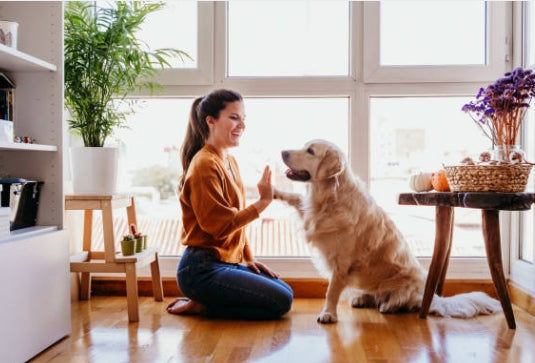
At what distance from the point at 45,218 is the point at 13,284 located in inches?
15.9

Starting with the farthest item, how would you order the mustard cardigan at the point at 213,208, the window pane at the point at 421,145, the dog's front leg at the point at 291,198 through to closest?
the window pane at the point at 421,145 < the dog's front leg at the point at 291,198 < the mustard cardigan at the point at 213,208

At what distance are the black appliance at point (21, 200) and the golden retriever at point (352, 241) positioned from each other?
110 centimetres

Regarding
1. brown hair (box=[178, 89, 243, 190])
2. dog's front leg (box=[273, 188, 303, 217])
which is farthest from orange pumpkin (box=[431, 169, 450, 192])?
brown hair (box=[178, 89, 243, 190])

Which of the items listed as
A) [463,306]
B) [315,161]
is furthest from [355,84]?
[463,306]

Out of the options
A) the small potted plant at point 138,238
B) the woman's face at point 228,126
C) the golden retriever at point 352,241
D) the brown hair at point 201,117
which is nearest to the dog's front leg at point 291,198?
the golden retriever at point 352,241

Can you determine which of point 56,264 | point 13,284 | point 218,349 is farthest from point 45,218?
point 218,349

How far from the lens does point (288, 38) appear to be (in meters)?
2.88

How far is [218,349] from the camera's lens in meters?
1.86

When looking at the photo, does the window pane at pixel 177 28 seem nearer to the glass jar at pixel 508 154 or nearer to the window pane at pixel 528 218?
the glass jar at pixel 508 154

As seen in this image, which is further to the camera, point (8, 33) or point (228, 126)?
point (228, 126)

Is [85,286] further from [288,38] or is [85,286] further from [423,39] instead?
[423,39]

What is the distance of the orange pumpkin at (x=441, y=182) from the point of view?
2.29 m

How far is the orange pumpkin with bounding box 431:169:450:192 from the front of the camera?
2287 millimetres

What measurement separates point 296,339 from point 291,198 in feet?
2.44
